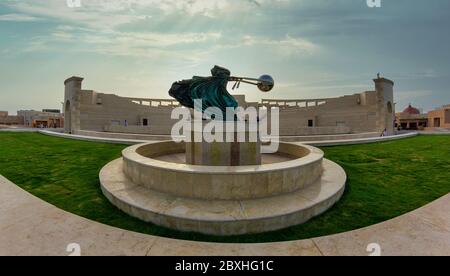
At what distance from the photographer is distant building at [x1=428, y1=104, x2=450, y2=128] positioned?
38250 millimetres

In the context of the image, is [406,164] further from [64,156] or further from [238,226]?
[64,156]

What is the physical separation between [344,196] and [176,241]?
4.52m

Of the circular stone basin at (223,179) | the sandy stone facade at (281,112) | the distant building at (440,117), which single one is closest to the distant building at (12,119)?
the sandy stone facade at (281,112)

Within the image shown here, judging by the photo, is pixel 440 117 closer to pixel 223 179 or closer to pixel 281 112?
pixel 281 112

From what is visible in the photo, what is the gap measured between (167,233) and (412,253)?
13.3 ft

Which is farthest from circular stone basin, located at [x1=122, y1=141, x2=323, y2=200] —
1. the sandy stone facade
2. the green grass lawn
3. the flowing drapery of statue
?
the sandy stone facade

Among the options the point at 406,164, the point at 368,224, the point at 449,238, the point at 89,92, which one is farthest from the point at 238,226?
the point at 89,92

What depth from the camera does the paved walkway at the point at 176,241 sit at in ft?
11.6

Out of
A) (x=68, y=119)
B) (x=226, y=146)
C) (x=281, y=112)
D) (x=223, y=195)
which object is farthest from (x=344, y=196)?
(x=68, y=119)

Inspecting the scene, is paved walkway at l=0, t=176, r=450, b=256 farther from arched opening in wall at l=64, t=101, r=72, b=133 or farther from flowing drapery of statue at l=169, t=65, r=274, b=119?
arched opening in wall at l=64, t=101, r=72, b=133

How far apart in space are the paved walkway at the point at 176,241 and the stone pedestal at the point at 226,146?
138 inches

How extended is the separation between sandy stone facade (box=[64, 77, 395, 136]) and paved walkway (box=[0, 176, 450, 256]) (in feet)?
56.4

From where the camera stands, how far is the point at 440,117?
130 ft

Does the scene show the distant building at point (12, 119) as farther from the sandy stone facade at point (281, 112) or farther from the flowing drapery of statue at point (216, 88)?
the flowing drapery of statue at point (216, 88)
